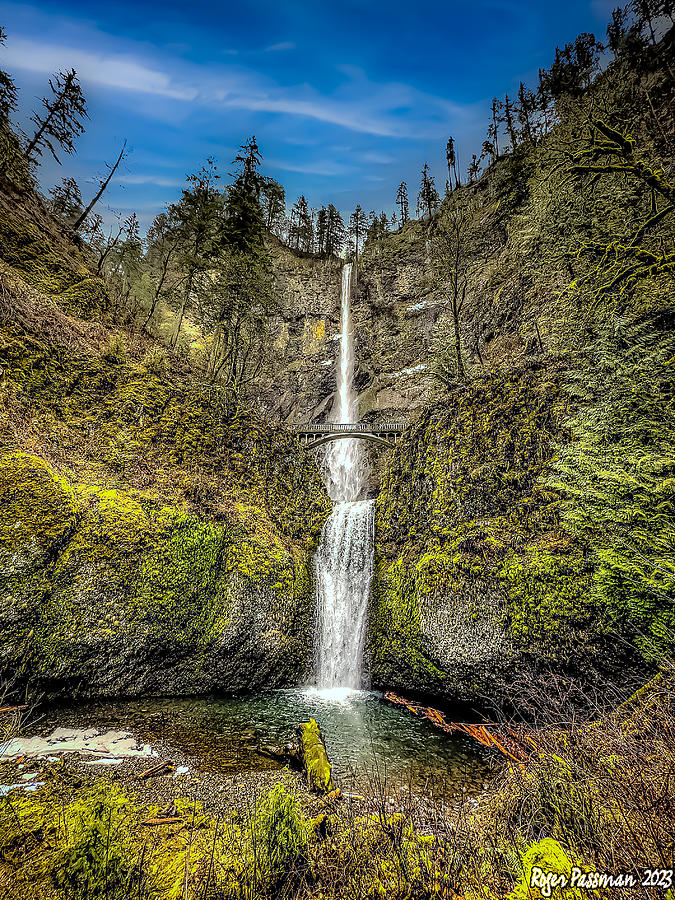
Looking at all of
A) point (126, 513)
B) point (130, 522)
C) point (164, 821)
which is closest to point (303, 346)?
point (126, 513)

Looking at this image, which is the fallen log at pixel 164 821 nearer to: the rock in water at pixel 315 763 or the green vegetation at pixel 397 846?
the green vegetation at pixel 397 846

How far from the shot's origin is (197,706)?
757cm

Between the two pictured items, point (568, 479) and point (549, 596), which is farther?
point (568, 479)

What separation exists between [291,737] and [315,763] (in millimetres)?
1630

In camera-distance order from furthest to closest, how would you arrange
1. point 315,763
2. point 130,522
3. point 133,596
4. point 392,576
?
point 392,576
point 130,522
point 133,596
point 315,763

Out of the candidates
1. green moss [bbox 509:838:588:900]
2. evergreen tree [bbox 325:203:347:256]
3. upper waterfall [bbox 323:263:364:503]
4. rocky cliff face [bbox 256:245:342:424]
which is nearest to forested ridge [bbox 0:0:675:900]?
green moss [bbox 509:838:588:900]

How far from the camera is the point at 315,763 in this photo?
5.38 metres

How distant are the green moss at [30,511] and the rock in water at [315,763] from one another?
6382mm

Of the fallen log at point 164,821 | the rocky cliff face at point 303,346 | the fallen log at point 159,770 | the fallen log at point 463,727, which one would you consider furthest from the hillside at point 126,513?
the rocky cliff face at point 303,346

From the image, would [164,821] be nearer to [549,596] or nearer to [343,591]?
[549,596]

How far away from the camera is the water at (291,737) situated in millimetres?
5676

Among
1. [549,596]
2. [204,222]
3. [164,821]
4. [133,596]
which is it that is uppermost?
[204,222]

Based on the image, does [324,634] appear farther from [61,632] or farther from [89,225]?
[89,225]

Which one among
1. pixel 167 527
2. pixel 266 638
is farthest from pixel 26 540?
pixel 266 638
